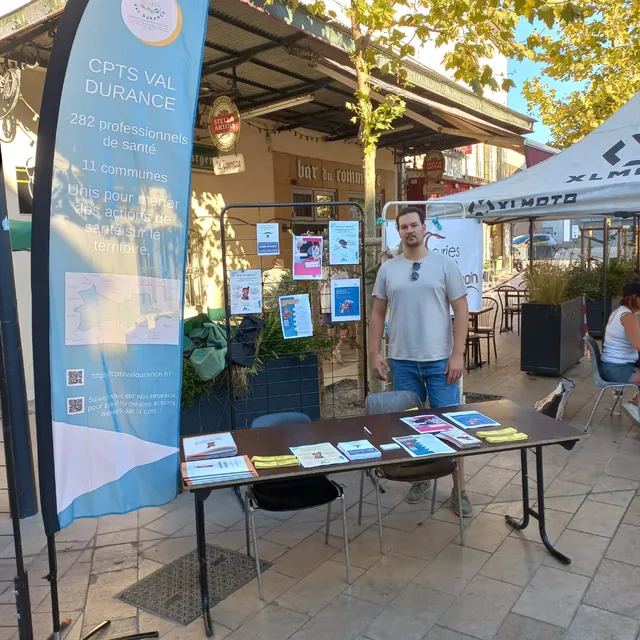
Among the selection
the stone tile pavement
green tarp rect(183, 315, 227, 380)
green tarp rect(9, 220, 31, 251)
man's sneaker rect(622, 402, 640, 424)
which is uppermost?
green tarp rect(9, 220, 31, 251)

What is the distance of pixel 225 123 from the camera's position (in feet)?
22.9

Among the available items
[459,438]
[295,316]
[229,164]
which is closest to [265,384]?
[295,316]

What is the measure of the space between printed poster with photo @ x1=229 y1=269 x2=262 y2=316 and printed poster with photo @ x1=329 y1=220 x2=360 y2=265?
594mm

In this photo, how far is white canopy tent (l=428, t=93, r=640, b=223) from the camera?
187 inches

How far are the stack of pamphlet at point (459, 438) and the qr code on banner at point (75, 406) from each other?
A: 1.72m

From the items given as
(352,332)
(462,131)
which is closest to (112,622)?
(352,332)

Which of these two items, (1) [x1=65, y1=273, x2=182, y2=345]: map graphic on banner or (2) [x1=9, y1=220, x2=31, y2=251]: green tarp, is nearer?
Result: (1) [x1=65, y1=273, x2=182, y2=345]: map graphic on banner

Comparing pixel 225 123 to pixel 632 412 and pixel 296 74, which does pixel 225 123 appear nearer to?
pixel 296 74

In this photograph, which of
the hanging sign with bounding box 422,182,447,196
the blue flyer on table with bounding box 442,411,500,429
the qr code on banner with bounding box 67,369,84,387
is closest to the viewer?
the qr code on banner with bounding box 67,369,84,387

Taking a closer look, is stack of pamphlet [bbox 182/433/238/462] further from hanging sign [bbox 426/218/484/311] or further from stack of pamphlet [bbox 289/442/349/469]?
hanging sign [bbox 426/218/484/311]

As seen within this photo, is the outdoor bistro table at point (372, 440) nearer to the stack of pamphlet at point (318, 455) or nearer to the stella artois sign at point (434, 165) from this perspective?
the stack of pamphlet at point (318, 455)

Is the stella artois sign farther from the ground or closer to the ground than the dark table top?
farther from the ground

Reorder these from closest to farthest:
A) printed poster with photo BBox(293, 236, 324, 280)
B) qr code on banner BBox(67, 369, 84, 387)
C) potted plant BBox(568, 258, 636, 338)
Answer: qr code on banner BBox(67, 369, 84, 387) < printed poster with photo BBox(293, 236, 324, 280) < potted plant BBox(568, 258, 636, 338)

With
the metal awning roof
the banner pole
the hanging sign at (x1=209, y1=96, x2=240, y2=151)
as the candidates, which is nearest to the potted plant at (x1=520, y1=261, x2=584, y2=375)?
the metal awning roof
